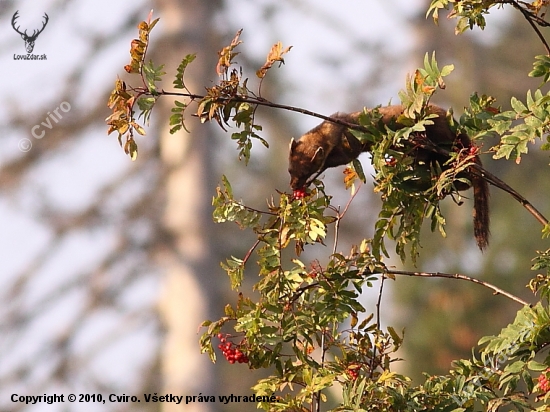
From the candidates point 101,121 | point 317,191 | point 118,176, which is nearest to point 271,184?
point 118,176

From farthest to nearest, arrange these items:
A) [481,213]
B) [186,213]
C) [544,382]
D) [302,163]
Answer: [186,213] < [302,163] < [481,213] < [544,382]

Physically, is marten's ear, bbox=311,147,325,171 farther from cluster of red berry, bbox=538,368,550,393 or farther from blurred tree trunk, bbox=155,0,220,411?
blurred tree trunk, bbox=155,0,220,411

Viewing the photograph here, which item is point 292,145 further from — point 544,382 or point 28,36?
point 28,36

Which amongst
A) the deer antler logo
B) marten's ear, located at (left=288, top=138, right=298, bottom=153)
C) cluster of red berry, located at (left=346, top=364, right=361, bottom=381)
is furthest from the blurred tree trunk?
cluster of red berry, located at (left=346, top=364, right=361, bottom=381)

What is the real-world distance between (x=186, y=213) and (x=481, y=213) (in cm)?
507

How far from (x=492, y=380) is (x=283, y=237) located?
61 centimetres

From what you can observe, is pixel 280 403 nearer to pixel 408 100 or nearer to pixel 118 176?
pixel 408 100

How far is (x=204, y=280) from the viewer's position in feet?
25.3

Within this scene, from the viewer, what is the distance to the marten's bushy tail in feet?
9.18

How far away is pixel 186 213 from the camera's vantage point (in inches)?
303

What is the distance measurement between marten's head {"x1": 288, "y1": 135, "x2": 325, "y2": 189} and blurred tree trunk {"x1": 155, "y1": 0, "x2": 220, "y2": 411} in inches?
159

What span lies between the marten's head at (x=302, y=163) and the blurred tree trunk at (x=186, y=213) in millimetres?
4038

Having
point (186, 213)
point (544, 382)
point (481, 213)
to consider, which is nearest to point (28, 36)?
point (186, 213)

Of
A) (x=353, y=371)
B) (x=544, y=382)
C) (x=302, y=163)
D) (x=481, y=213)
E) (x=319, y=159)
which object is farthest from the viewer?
(x=302, y=163)
